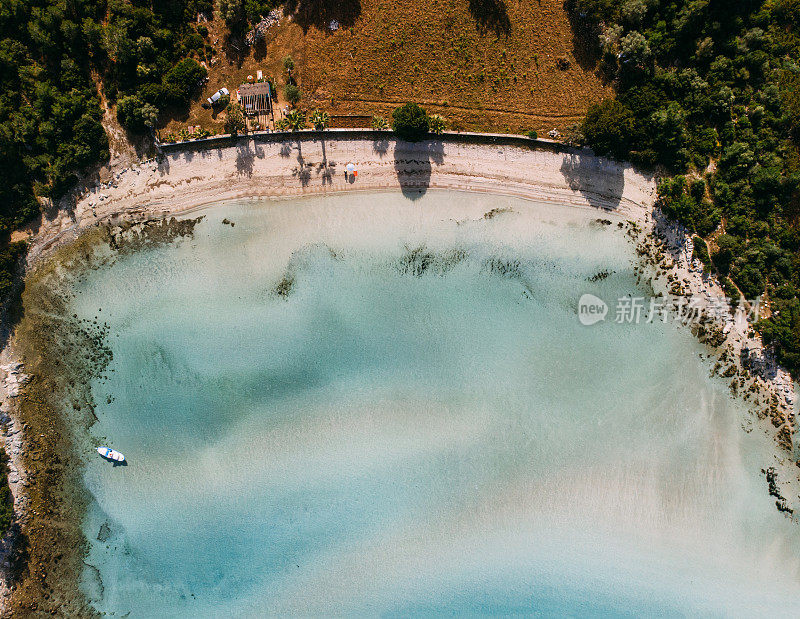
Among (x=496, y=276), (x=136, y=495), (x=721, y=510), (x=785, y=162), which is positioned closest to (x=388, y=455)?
(x=496, y=276)

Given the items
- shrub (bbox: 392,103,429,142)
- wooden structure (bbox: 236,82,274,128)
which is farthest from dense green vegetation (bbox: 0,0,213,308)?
shrub (bbox: 392,103,429,142)

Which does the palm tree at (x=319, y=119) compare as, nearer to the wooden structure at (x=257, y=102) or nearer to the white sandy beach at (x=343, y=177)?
the white sandy beach at (x=343, y=177)

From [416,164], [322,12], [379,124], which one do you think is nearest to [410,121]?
[379,124]

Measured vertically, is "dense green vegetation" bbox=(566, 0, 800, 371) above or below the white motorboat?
above

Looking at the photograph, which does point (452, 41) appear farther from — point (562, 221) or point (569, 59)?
point (562, 221)

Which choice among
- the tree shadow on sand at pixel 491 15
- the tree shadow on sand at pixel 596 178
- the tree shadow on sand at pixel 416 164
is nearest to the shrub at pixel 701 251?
the tree shadow on sand at pixel 596 178

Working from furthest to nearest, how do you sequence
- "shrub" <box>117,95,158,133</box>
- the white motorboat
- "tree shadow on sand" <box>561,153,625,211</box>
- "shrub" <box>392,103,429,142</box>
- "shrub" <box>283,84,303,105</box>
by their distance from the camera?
"tree shadow on sand" <box>561,153,625,211</box> < the white motorboat < "shrub" <box>283,84,303,105</box> < "shrub" <box>117,95,158,133</box> < "shrub" <box>392,103,429,142</box>

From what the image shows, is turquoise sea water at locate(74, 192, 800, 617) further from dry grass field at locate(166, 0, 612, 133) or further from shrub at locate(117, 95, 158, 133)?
dry grass field at locate(166, 0, 612, 133)
